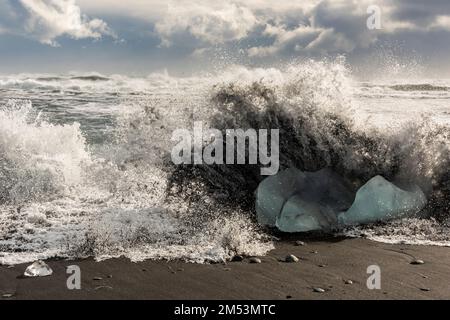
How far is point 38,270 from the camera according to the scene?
420 cm

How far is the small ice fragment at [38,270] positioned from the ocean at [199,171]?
1.08 feet

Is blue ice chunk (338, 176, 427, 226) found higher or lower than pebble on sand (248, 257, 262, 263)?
higher

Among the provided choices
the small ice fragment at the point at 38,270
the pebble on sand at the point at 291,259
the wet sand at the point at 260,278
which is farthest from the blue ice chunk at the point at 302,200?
the small ice fragment at the point at 38,270

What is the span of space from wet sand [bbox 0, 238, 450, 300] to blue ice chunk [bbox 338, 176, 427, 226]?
0.81 meters

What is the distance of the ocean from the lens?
5027 mm

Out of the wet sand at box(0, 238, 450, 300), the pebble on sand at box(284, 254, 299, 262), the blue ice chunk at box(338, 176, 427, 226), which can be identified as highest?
the blue ice chunk at box(338, 176, 427, 226)

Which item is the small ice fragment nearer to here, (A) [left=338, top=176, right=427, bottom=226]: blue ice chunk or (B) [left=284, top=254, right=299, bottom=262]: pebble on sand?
(B) [left=284, top=254, right=299, bottom=262]: pebble on sand

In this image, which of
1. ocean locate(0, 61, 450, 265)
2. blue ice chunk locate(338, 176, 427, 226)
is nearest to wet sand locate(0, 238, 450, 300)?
ocean locate(0, 61, 450, 265)

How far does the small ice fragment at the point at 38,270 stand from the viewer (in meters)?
4.16

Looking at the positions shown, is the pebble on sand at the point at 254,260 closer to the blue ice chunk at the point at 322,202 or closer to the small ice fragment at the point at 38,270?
the blue ice chunk at the point at 322,202

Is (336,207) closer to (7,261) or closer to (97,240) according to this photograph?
(97,240)

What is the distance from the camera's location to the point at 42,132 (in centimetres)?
826

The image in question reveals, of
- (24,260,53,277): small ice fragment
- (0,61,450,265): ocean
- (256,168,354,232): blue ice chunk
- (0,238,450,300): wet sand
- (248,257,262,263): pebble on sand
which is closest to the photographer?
(0,238,450,300): wet sand
